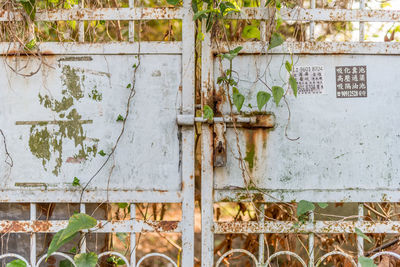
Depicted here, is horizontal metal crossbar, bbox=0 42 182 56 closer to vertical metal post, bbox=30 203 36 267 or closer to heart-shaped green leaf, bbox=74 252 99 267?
vertical metal post, bbox=30 203 36 267

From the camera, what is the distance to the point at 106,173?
195 cm

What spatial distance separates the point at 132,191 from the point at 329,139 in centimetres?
115

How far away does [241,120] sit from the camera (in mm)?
1896

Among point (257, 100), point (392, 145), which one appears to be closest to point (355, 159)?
point (392, 145)

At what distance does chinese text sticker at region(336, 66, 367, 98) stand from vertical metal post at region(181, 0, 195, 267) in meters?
0.83

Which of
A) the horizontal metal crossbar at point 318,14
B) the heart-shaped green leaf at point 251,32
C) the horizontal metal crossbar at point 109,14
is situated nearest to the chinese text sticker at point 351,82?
the horizontal metal crossbar at point 318,14

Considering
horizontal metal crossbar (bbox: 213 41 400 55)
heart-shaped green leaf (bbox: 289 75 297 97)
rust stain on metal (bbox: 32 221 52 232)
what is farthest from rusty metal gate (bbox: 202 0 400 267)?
rust stain on metal (bbox: 32 221 52 232)

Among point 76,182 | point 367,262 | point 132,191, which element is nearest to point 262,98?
point 132,191

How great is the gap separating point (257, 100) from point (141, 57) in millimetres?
689

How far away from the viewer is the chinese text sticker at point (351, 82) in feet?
6.36

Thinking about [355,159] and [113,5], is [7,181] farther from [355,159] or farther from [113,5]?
[355,159]

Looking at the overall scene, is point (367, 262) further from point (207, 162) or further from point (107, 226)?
point (107, 226)

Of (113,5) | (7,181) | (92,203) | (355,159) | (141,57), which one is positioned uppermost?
(113,5)

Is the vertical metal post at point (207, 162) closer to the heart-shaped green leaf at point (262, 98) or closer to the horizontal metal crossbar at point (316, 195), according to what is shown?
the horizontal metal crossbar at point (316, 195)
